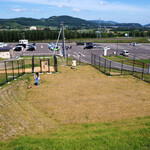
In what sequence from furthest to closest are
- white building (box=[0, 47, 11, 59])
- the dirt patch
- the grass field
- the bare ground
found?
white building (box=[0, 47, 11, 59]) < the dirt patch < the bare ground < the grass field

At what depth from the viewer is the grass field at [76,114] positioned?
830cm

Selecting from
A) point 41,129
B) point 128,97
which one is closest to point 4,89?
point 41,129

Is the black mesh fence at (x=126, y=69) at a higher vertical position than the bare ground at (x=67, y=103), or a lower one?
higher

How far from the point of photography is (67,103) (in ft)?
46.4

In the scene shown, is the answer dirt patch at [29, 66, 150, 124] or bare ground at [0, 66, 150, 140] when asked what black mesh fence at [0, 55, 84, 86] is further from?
dirt patch at [29, 66, 150, 124]

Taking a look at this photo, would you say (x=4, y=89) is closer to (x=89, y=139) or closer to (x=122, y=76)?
(x=89, y=139)

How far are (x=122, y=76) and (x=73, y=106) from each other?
1131cm

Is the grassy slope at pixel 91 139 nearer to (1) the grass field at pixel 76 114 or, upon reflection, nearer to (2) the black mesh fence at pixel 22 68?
(1) the grass field at pixel 76 114

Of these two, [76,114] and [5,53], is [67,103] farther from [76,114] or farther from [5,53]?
[5,53]

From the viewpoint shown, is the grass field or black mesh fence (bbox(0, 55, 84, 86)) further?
black mesh fence (bbox(0, 55, 84, 86))

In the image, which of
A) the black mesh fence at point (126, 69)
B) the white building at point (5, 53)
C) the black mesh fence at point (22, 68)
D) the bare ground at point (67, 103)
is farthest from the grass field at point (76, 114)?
the white building at point (5, 53)

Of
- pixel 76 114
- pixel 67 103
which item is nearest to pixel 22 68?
pixel 67 103

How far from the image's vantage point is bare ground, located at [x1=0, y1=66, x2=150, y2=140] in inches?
425

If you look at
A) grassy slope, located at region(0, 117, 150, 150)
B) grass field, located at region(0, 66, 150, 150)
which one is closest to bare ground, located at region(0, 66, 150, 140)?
grass field, located at region(0, 66, 150, 150)
